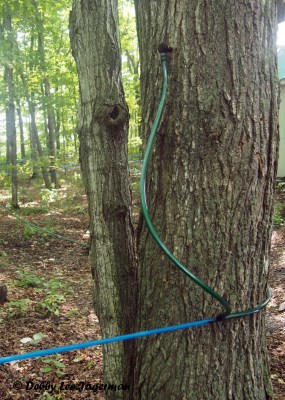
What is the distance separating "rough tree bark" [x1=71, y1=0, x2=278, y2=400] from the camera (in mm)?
1357

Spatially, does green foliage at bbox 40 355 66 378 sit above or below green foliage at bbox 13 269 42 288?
below

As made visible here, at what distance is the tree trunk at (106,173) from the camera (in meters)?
1.88

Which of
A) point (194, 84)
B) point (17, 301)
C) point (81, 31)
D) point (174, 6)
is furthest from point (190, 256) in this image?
point (17, 301)

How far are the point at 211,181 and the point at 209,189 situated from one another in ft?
0.10

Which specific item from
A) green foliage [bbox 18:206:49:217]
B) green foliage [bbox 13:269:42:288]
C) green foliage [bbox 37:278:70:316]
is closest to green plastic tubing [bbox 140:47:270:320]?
green foliage [bbox 37:278:70:316]

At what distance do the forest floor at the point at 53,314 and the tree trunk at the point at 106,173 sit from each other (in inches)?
14.4

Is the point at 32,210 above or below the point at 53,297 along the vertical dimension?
above

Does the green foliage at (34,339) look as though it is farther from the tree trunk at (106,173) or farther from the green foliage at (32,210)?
the green foliage at (32,210)

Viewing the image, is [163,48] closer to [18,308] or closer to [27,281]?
[18,308]

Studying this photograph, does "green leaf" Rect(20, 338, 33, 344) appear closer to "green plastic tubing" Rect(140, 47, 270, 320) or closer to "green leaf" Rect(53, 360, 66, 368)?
"green leaf" Rect(53, 360, 66, 368)

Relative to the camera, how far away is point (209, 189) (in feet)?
4.59

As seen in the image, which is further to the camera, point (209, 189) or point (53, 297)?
point (53, 297)

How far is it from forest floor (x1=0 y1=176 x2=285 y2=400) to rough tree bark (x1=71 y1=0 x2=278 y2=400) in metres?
0.64
